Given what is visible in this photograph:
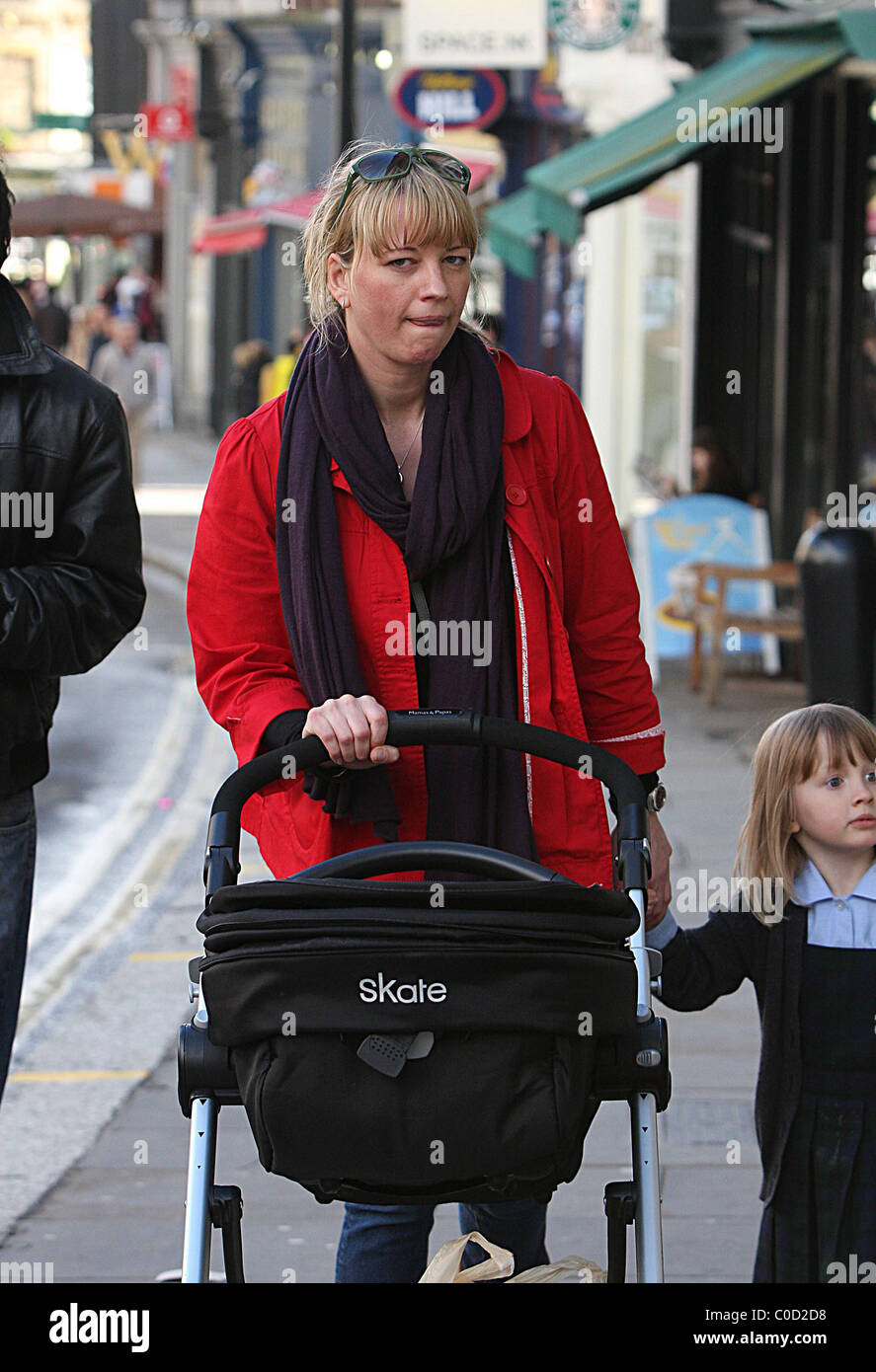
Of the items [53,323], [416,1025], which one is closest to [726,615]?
[416,1025]

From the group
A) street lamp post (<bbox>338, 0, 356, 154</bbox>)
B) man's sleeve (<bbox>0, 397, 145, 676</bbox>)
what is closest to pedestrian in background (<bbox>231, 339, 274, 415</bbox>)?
street lamp post (<bbox>338, 0, 356, 154</bbox>)

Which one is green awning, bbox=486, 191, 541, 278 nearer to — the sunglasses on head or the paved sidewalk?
the paved sidewalk

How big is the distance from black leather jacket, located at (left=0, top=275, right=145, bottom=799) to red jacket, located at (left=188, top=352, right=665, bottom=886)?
0.30 metres

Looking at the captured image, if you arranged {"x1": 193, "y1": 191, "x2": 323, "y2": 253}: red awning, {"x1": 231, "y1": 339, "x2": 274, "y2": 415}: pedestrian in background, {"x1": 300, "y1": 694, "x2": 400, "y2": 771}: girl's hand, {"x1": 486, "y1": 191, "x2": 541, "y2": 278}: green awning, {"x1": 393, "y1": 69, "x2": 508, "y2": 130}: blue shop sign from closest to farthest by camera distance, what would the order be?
{"x1": 300, "y1": 694, "x2": 400, "y2": 771}: girl's hand < {"x1": 486, "y1": 191, "x2": 541, "y2": 278}: green awning < {"x1": 393, "y1": 69, "x2": 508, "y2": 130}: blue shop sign < {"x1": 231, "y1": 339, "x2": 274, "y2": 415}: pedestrian in background < {"x1": 193, "y1": 191, "x2": 323, "y2": 253}: red awning

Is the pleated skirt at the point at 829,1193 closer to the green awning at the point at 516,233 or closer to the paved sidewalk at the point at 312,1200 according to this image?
the paved sidewalk at the point at 312,1200

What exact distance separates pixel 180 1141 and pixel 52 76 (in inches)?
3267

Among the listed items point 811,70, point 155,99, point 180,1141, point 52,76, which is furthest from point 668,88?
point 52,76

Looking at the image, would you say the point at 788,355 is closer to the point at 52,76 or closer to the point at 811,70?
the point at 811,70

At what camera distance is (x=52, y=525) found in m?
3.56

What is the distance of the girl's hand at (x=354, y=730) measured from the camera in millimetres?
2982

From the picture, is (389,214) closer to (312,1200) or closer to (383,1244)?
(383,1244)

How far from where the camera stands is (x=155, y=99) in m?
44.3

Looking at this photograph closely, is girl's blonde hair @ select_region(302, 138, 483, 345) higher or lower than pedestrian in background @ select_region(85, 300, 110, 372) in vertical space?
lower

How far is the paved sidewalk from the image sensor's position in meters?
4.45
